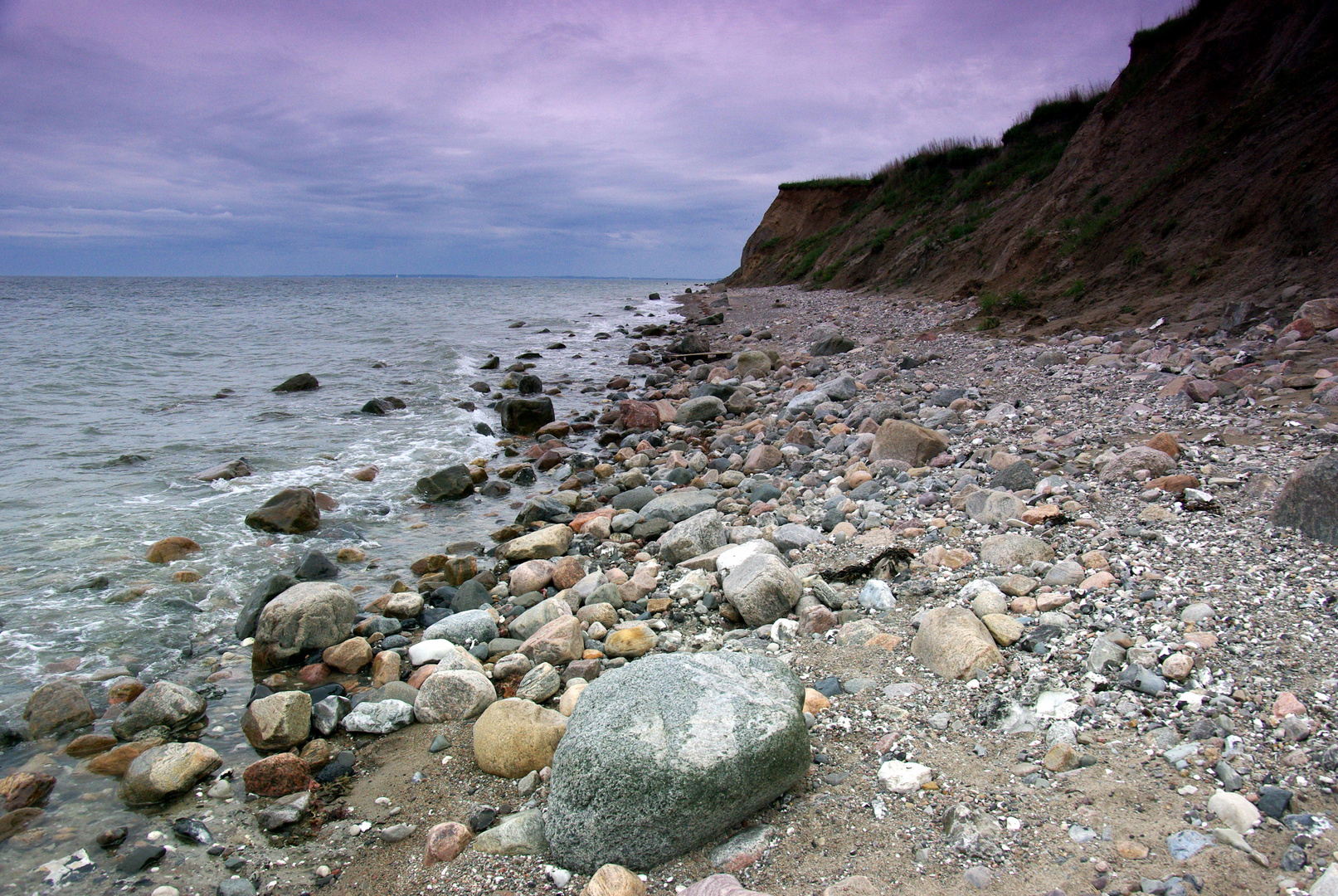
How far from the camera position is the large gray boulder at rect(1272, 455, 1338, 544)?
3504mm

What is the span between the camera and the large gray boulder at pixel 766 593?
4305 millimetres

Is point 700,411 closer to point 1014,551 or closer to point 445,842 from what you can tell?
point 1014,551

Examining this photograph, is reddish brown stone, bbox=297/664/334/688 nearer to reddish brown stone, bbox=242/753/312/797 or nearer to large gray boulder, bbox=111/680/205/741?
large gray boulder, bbox=111/680/205/741

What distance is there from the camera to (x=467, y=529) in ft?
24.9

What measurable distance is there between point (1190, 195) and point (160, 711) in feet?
48.2

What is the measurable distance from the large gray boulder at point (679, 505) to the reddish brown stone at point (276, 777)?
3859 mm

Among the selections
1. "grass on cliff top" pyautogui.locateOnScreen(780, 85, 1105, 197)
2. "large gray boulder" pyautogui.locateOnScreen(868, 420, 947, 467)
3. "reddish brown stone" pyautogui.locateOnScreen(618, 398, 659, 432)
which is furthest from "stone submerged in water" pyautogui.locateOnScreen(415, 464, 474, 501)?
"grass on cliff top" pyautogui.locateOnScreen(780, 85, 1105, 197)

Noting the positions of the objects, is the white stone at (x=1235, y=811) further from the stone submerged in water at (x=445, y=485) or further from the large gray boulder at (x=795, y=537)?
the stone submerged in water at (x=445, y=485)

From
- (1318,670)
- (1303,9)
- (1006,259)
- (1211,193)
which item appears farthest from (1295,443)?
(1303,9)

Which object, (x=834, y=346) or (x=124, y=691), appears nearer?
(x=124, y=691)

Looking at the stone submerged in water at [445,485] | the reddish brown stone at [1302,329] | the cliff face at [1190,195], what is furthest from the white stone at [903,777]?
the cliff face at [1190,195]

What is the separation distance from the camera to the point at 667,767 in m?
2.56

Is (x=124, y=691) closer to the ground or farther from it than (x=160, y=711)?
closer to the ground

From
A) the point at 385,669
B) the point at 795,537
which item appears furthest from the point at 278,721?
the point at 795,537
